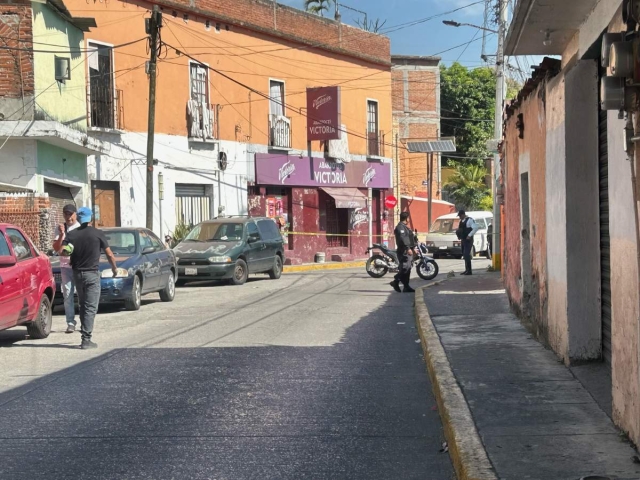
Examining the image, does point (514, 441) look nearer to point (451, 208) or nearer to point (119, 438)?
point (119, 438)

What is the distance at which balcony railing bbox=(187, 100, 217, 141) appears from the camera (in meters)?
32.1

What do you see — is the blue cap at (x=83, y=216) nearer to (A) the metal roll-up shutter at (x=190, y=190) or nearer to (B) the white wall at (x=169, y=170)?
(B) the white wall at (x=169, y=170)

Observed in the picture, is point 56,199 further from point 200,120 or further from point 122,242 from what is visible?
point 200,120

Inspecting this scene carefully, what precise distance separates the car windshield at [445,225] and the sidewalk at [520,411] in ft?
91.1

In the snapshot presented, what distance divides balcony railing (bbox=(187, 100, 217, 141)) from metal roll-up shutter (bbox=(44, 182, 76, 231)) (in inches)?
263

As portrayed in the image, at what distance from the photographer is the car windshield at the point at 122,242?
18203 millimetres

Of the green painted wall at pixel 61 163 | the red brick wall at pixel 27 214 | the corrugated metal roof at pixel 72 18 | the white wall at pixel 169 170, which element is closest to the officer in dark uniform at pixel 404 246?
the red brick wall at pixel 27 214

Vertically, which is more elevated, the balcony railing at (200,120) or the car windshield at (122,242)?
the balcony railing at (200,120)

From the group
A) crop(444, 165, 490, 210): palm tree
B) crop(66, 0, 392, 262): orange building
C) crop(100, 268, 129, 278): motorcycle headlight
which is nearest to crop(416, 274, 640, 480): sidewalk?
crop(100, 268, 129, 278): motorcycle headlight

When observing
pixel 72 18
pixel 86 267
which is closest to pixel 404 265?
pixel 86 267

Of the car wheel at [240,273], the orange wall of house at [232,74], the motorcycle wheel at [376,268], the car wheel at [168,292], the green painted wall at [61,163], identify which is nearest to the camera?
the car wheel at [168,292]

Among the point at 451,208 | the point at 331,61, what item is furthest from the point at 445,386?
the point at 451,208

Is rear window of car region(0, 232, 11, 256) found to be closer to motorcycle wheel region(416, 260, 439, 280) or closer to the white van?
motorcycle wheel region(416, 260, 439, 280)

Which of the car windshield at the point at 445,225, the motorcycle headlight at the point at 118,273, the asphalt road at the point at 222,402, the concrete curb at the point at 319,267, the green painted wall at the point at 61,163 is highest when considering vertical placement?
the green painted wall at the point at 61,163
